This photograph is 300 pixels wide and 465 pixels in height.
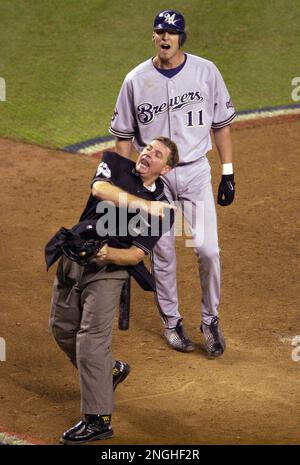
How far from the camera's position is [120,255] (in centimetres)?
625

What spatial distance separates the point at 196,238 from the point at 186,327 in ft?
2.73

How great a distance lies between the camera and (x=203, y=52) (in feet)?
43.8

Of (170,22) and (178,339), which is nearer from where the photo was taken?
(170,22)

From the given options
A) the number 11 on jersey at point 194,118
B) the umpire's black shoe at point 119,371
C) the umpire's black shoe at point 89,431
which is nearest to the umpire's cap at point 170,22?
the number 11 on jersey at point 194,118

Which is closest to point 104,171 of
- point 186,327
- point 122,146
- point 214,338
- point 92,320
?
point 92,320

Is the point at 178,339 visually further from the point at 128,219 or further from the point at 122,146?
the point at 128,219

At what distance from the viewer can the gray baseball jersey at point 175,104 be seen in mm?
7484

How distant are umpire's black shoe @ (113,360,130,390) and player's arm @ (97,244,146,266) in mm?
739

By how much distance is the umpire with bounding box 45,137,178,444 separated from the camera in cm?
624

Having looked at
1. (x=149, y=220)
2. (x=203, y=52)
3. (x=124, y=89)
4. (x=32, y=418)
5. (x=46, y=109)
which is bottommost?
(x=32, y=418)

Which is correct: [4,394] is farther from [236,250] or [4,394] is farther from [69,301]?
[236,250]

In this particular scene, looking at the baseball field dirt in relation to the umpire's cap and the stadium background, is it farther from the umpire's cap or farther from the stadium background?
the umpire's cap

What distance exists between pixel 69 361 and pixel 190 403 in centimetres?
98

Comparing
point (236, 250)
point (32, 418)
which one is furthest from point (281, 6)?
point (32, 418)
